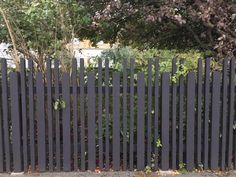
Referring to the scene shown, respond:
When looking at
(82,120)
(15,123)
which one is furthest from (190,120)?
(15,123)

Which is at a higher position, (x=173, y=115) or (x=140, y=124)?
(x=173, y=115)

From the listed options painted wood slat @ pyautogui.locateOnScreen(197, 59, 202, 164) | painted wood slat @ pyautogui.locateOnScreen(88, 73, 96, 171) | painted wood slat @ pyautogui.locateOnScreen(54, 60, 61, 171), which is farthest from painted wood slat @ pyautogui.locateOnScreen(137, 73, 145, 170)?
painted wood slat @ pyautogui.locateOnScreen(54, 60, 61, 171)

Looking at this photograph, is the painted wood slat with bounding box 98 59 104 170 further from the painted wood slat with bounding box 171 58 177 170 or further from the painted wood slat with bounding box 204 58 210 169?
the painted wood slat with bounding box 204 58 210 169

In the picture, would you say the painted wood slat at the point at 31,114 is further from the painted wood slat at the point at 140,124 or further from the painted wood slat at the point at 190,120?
the painted wood slat at the point at 190,120

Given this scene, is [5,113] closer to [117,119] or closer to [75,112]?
[75,112]

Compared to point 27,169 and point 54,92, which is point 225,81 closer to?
point 54,92

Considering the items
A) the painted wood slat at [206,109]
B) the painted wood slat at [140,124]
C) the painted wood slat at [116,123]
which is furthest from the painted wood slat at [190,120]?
the painted wood slat at [116,123]

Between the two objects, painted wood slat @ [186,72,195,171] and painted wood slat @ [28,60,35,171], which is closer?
painted wood slat @ [28,60,35,171]

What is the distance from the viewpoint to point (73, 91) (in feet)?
17.8

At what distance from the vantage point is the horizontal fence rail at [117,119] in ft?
17.8

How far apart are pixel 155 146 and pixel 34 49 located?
7.61 ft

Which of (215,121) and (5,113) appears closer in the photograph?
(5,113)

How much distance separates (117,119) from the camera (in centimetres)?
552

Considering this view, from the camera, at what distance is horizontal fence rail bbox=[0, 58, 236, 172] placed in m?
5.41
